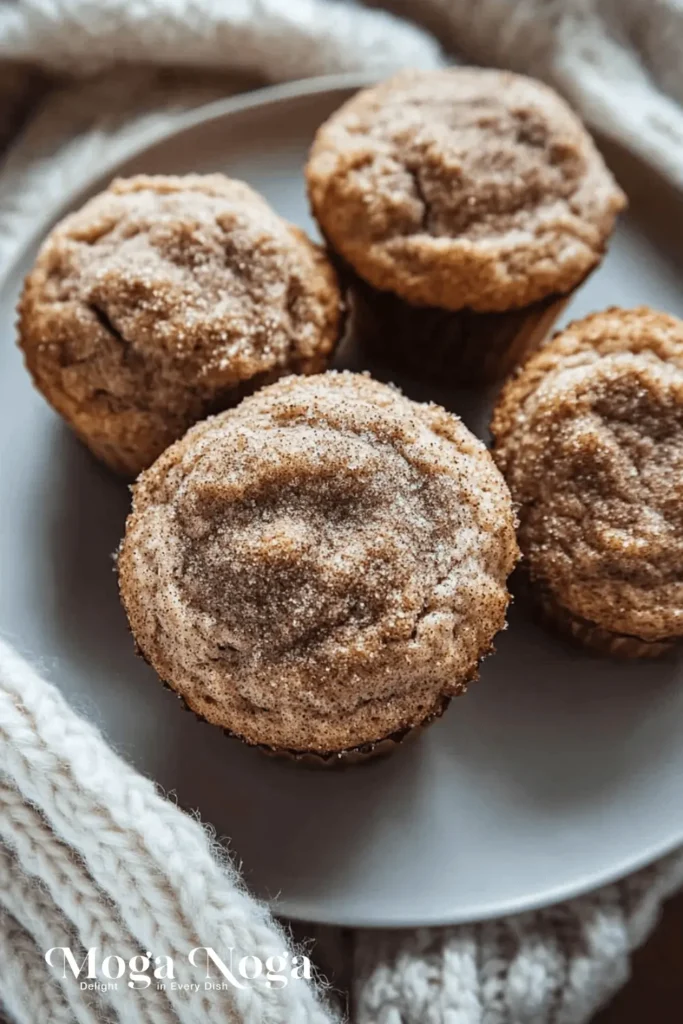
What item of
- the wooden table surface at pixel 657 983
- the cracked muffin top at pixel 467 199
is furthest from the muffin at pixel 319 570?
the wooden table surface at pixel 657 983

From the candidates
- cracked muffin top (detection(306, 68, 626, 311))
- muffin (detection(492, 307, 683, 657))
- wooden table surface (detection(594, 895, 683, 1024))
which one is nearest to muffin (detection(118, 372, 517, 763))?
muffin (detection(492, 307, 683, 657))

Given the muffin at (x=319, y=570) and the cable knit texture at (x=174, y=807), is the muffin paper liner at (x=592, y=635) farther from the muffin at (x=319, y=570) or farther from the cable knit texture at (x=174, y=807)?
the cable knit texture at (x=174, y=807)

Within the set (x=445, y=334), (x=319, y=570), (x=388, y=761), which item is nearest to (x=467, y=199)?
(x=445, y=334)

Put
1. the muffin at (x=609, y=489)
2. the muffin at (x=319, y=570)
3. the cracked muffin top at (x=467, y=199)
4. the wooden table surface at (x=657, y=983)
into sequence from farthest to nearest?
the wooden table surface at (x=657, y=983) < the cracked muffin top at (x=467, y=199) < the muffin at (x=609, y=489) < the muffin at (x=319, y=570)

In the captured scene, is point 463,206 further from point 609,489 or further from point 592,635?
point 592,635

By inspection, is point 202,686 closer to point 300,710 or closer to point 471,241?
point 300,710

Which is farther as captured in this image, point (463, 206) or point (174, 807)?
point (463, 206)

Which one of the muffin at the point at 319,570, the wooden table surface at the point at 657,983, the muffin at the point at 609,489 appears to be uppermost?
the muffin at the point at 609,489
